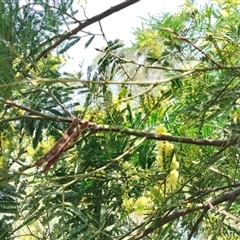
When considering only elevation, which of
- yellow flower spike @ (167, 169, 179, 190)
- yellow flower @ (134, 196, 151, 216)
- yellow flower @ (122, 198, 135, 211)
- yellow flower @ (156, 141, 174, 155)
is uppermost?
yellow flower @ (156, 141, 174, 155)

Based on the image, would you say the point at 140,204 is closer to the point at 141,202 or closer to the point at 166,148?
the point at 141,202

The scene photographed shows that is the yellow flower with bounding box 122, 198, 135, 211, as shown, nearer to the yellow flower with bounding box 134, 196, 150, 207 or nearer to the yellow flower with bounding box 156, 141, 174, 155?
the yellow flower with bounding box 134, 196, 150, 207

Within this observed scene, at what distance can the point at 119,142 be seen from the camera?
70 cm

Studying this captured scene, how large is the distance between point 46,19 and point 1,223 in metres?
0.28

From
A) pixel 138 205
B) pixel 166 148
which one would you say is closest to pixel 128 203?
pixel 138 205

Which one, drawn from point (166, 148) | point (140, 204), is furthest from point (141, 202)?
point (166, 148)

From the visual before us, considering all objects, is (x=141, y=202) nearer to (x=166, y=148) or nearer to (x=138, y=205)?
(x=138, y=205)

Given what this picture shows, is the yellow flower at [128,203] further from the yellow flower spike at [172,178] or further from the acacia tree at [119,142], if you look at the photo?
the yellow flower spike at [172,178]

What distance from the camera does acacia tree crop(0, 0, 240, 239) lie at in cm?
60

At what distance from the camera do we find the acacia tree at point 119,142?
1.98ft

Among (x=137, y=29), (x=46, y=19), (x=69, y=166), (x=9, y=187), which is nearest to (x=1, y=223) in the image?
(x=9, y=187)

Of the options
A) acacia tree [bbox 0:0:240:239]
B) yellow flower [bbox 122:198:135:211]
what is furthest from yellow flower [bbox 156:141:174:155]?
yellow flower [bbox 122:198:135:211]

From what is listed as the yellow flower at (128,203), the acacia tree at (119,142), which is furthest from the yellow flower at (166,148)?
the yellow flower at (128,203)

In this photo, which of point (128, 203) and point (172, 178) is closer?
point (172, 178)
